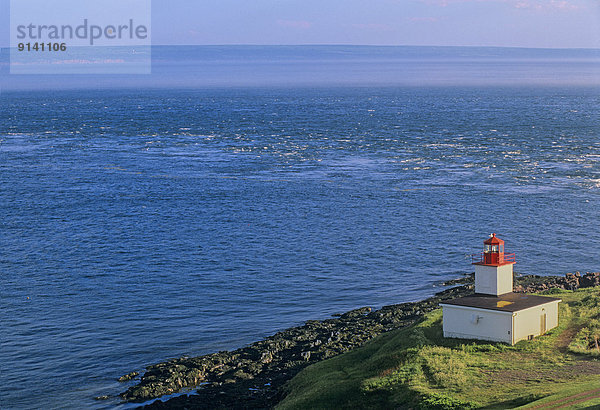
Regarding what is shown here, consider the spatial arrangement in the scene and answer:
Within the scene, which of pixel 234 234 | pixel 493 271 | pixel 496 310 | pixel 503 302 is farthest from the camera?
pixel 234 234

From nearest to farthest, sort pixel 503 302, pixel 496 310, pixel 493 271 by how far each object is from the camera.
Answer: pixel 496 310
pixel 503 302
pixel 493 271

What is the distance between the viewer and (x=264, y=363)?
135ft

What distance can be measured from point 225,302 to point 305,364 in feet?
45.4

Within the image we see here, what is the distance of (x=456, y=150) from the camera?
404 ft

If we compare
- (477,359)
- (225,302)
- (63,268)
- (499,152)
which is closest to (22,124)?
(499,152)

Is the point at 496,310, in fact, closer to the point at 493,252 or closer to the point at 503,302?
the point at 503,302

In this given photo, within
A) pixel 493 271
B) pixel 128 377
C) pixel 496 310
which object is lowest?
pixel 128 377

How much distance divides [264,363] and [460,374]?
1304cm

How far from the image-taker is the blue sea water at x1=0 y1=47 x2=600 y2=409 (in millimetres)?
46875

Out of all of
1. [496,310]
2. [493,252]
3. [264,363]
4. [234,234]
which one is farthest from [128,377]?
[234,234]

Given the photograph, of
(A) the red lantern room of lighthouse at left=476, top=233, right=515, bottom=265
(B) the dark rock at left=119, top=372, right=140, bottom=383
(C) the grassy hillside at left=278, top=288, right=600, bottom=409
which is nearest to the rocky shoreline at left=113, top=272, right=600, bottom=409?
(B) the dark rock at left=119, top=372, right=140, bottom=383

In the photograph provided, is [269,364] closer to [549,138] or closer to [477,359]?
[477,359]

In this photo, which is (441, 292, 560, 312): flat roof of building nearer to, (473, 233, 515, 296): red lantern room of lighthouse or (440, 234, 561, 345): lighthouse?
(440, 234, 561, 345): lighthouse

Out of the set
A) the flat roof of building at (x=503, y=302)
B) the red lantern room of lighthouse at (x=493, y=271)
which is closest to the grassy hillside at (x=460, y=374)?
the flat roof of building at (x=503, y=302)
